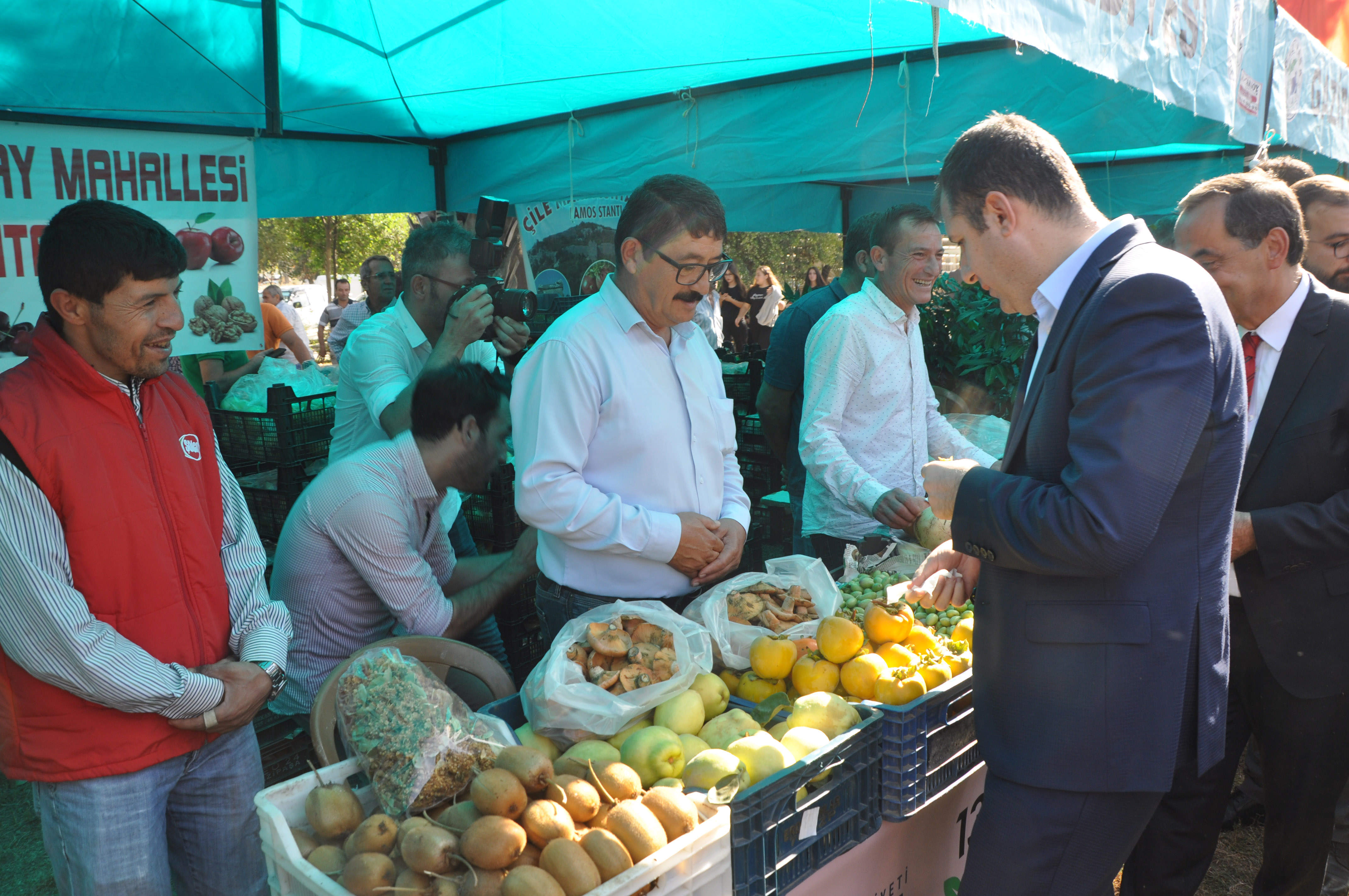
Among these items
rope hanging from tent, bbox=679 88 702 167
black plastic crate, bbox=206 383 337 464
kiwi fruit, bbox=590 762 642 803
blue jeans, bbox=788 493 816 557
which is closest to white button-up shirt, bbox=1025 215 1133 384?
kiwi fruit, bbox=590 762 642 803

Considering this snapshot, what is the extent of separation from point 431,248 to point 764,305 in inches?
396

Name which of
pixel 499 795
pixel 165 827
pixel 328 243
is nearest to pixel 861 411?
pixel 499 795

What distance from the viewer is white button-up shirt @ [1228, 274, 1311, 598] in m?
2.32

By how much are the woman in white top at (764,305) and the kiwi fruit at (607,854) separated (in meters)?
11.6

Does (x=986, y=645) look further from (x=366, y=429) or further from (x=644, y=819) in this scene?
(x=366, y=429)

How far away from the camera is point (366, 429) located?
3.62m

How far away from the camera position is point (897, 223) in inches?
134

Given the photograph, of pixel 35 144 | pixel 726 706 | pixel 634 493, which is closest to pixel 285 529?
pixel 634 493

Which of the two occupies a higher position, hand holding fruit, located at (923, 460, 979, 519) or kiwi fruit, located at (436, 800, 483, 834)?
hand holding fruit, located at (923, 460, 979, 519)

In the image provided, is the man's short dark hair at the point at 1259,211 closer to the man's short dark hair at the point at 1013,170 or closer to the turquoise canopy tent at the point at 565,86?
the man's short dark hair at the point at 1013,170

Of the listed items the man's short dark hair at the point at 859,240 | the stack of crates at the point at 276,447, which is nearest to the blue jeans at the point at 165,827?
the stack of crates at the point at 276,447

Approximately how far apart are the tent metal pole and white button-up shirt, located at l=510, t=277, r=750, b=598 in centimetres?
201

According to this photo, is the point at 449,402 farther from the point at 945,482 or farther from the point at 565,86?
the point at 565,86

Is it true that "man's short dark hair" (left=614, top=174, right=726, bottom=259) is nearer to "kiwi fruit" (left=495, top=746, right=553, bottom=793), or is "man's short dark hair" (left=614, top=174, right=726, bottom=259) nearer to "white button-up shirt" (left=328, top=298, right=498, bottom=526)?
"white button-up shirt" (left=328, top=298, right=498, bottom=526)
